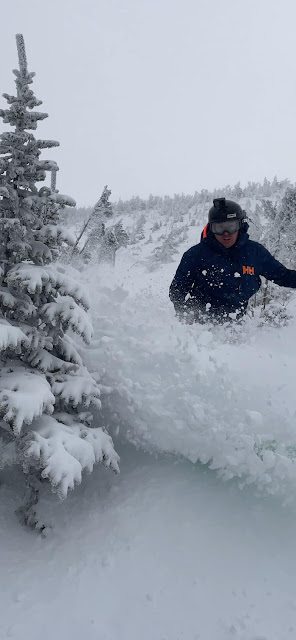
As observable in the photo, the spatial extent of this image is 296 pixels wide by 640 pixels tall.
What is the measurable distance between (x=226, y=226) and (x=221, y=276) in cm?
59

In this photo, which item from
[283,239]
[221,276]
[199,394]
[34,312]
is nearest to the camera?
[34,312]

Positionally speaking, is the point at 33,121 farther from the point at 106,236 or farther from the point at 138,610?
the point at 106,236

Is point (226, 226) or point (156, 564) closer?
point (156, 564)

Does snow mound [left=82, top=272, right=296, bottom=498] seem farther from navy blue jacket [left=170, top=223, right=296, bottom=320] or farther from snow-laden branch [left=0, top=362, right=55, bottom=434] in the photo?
snow-laden branch [left=0, top=362, right=55, bottom=434]

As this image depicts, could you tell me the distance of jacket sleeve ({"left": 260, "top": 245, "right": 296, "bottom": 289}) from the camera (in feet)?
17.6

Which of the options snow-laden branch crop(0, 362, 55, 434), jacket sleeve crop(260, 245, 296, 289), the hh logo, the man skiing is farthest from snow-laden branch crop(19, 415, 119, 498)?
jacket sleeve crop(260, 245, 296, 289)

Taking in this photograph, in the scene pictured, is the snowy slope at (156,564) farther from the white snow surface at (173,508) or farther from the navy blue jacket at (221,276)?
the navy blue jacket at (221,276)

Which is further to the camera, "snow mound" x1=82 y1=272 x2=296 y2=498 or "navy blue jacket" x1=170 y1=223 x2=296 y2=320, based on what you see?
"navy blue jacket" x1=170 y1=223 x2=296 y2=320

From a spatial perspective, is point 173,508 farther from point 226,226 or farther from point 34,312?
point 226,226

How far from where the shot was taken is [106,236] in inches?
813

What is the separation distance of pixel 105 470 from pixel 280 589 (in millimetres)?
1860

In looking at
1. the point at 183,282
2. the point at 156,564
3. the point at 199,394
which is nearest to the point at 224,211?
the point at 183,282

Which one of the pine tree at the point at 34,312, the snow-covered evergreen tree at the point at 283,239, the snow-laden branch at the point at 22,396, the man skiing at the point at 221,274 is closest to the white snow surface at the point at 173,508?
the pine tree at the point at 34,312

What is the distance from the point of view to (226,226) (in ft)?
17.2
